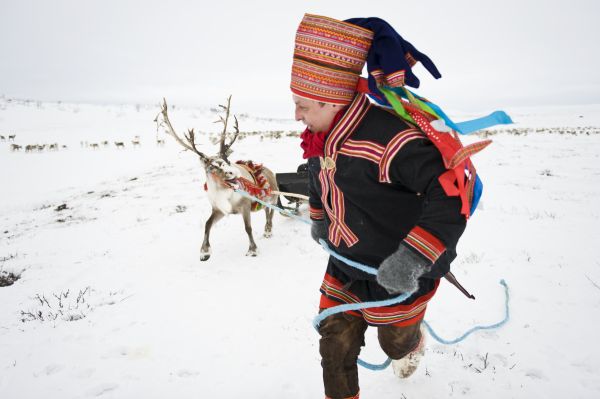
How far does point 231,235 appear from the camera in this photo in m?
5.79

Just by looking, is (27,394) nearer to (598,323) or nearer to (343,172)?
(343,172)

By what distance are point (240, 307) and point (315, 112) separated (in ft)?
8.45

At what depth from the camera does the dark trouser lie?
1845 mm

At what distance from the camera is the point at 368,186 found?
1.59 m

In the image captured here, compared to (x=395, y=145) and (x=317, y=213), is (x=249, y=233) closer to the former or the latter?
(x=317, y=213)

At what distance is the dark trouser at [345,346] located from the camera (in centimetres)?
184

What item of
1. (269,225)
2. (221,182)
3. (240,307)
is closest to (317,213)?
(240,307)

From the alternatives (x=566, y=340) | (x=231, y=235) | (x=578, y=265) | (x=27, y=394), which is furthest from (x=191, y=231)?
(x=578, y=265)

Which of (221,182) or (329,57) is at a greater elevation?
(329,57)

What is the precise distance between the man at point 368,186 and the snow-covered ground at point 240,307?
0.81 meters

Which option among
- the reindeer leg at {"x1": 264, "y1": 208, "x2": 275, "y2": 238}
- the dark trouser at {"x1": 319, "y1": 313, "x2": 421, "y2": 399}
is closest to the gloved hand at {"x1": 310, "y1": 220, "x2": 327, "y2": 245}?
the dark trouser at {"x1": 319, "y1": 313, "x2": 421, "y2": 399}

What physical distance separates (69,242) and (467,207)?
6.28m

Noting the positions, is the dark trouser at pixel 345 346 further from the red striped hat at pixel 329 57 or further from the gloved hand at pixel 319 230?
the red striped hat at pixel 329 57

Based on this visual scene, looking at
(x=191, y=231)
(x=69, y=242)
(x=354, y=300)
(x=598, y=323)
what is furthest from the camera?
(x=191, y=231)
